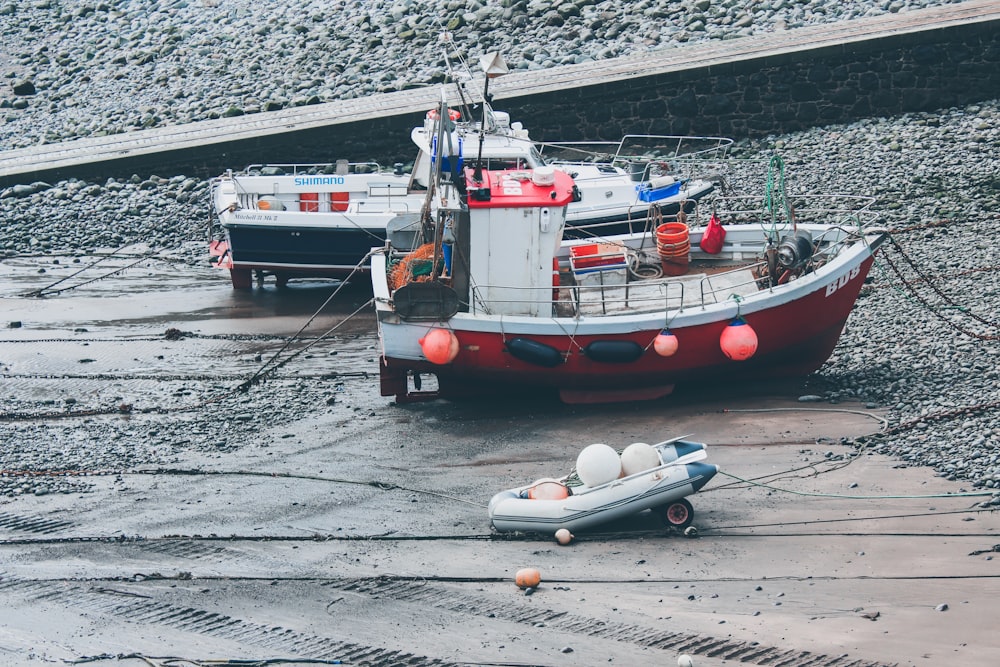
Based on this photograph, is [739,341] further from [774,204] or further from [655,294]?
[774,204]

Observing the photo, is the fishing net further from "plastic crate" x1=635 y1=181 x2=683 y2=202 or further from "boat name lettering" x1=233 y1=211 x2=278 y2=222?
"plastic crate" x1=635 y1=181 x2=683 y2=202

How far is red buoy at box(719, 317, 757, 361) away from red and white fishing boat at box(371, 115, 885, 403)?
11 mm

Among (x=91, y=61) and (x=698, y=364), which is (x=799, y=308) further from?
(x=91, y=61)

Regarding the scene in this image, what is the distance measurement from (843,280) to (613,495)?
11.6 feet

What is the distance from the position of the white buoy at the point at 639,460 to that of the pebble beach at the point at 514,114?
Result: 183 centimetres

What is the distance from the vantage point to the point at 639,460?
827 centimetres

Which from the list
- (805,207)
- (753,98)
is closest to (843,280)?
(805,207)

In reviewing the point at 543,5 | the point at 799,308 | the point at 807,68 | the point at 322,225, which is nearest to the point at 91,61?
the point at 543,5

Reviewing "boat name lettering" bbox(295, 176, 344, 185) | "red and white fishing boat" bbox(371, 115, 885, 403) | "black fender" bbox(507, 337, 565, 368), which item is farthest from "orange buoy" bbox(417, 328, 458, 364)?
"boat name lettering" bbox(295, 176, 344, 185)

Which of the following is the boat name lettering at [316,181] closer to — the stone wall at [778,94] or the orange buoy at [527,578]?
the stone wall at [778,94]

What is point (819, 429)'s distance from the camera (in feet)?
31.9

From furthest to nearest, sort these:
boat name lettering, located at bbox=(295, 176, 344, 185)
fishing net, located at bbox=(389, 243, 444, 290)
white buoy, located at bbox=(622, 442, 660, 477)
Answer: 1. boat name lettering, located at bbox=(295, 176, 344, 185)
2. fishing net, located at bbox=(389, 243, 444, 290)
3. white buoy, located at bbox=(622, 442, 660, 477)

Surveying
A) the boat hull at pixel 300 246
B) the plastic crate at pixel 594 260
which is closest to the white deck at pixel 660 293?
the plastic crate at pixel 594 260

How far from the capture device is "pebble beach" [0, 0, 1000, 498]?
10.4 m
